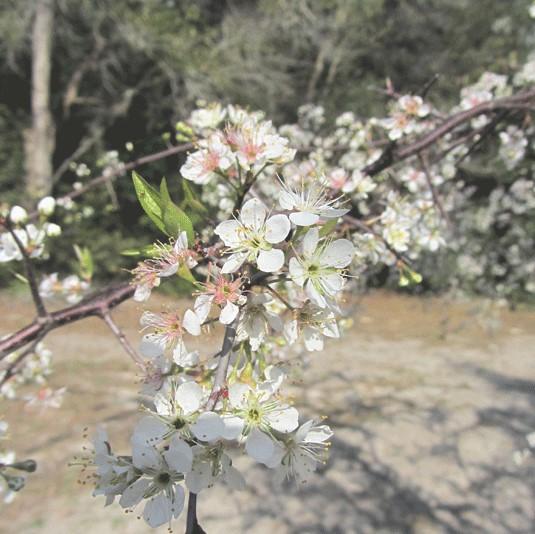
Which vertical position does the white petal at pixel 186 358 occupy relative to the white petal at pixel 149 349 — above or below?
below

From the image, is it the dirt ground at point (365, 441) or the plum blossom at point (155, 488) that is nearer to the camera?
the plum blossom at point (155, 488)

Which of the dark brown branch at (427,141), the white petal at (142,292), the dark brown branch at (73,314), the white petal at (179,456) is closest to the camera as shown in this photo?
the white petal at (179,456)

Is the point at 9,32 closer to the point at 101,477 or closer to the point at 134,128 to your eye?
the point at 134,128

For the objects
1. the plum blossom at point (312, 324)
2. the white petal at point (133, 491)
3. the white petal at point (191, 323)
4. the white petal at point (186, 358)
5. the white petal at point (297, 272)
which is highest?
the white petal at point (297, 272)

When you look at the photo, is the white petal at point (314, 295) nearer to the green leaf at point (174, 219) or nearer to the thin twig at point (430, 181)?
the green leaf at point (174, 219)

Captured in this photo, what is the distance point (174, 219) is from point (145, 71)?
26.4 ft

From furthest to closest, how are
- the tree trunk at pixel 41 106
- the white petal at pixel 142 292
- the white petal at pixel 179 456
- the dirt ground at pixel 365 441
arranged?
the tree trunk at pixel 41 106 → the dirt ground at pixel 365 441 → the white petal at pixel 142 292 → the white petal at pixel 179 456

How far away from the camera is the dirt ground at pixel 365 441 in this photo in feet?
10.2

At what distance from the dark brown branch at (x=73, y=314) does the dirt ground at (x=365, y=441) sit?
0.22 metres

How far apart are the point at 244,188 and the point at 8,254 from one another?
0.60 m

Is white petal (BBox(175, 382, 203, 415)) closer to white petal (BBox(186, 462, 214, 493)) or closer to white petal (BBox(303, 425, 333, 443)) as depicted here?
white petal (BBox(186, 462, 214, 493))

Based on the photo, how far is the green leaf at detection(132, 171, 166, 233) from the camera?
28.7 inches

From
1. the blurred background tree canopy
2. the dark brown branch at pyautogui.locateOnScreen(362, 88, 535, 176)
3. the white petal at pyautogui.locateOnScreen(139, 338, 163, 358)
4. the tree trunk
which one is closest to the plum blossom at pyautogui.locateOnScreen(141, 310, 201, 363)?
the white petal at pyautogui.locateOnScreen(139, 338, 163, 358)

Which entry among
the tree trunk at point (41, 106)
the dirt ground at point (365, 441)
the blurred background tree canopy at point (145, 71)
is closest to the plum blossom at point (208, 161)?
the dirt ground at point (365, 441)
